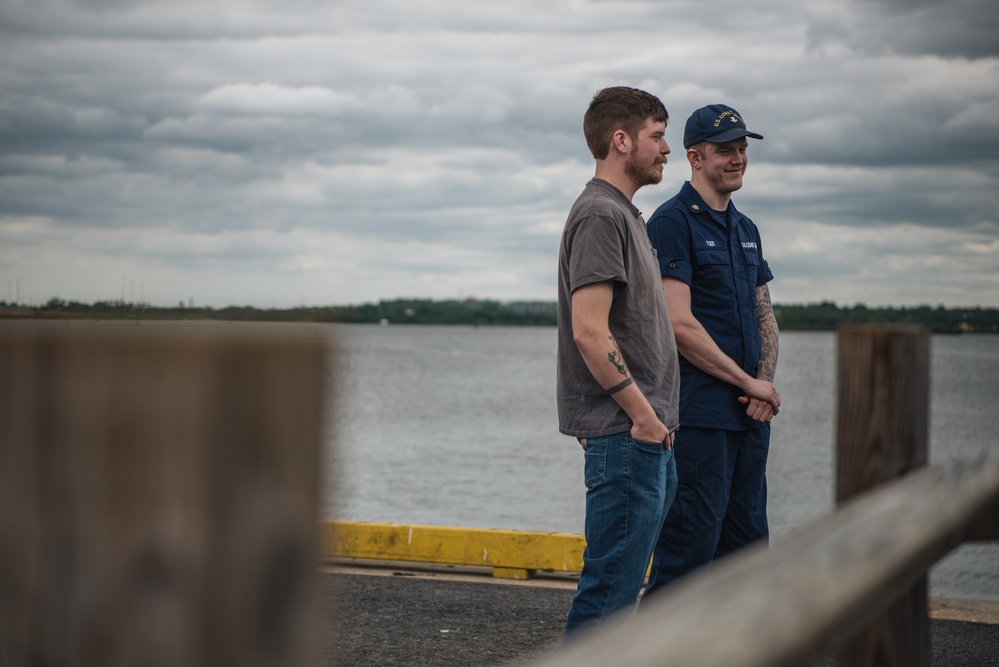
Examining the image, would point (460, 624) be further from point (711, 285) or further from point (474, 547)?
point (711, 285)

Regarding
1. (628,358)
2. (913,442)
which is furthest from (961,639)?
(913,442)

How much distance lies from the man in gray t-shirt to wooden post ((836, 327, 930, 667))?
1237mm

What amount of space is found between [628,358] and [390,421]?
4203 cm

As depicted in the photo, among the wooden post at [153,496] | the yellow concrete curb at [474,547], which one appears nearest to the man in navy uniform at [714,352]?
the yellow concrete curb at [474,547]

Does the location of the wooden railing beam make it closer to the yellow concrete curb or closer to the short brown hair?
the short brown hair

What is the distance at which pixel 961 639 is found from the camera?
507 cm

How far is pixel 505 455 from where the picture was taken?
102 ft

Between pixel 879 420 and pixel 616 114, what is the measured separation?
1878 millimetres

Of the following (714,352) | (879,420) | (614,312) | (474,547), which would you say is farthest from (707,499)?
(474,547)

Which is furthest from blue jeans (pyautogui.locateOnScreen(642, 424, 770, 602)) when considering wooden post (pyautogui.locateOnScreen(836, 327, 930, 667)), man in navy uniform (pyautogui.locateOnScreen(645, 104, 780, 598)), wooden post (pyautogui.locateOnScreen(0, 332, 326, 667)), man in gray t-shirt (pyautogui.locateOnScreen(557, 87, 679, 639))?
wooden post (pyautogui.locateOnScreen(0, 332, 326, 667))

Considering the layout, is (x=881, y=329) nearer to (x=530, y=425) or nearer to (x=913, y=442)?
(x=913, y=442)

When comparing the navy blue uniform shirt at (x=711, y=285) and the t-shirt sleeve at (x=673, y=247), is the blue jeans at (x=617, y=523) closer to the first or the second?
the navy blue uniform shirt at (x=711, y=285)

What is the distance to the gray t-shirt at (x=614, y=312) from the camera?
11.3 feet

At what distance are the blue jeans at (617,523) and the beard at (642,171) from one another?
954 millimetres
